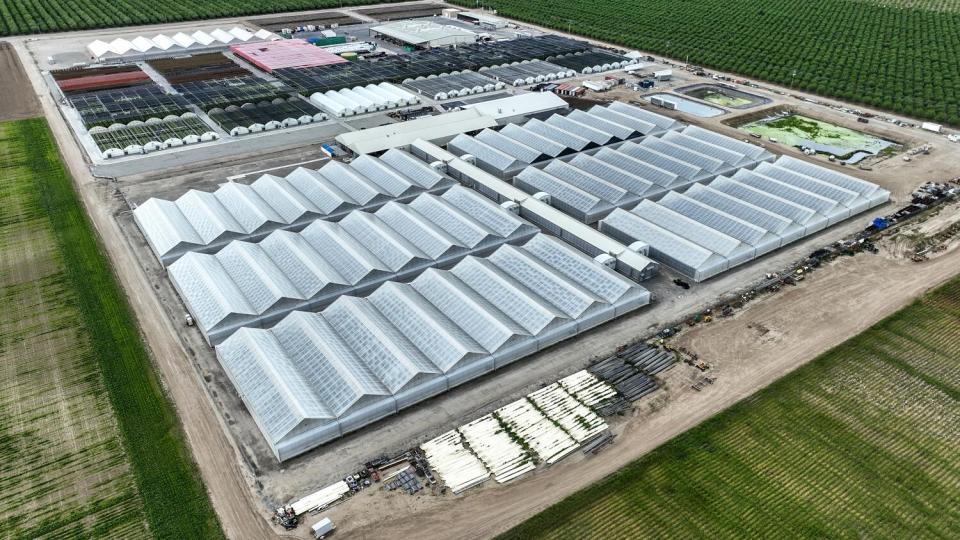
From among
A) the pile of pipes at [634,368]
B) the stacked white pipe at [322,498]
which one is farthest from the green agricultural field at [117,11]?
the pile of pipes at [634,368]

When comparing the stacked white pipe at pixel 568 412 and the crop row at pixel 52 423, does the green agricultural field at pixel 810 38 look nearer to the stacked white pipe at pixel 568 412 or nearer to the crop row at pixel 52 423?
the stacked white pipe at pixel 568 412

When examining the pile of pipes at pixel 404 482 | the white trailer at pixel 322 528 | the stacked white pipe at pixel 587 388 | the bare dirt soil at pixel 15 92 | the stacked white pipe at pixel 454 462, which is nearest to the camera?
the white trailer at pixel 322 528

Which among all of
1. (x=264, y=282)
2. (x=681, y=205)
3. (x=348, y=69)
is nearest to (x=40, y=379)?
(x=264, y=282)

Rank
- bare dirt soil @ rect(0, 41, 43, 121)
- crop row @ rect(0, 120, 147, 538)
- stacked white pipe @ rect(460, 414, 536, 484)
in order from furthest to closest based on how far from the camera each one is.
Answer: bare dirt soil @ rect(0, 41, 43, 121) < stacked white pipe @ rect(460, 414, 536, 484) < crop row @ rect(0, 120, 147, 538)

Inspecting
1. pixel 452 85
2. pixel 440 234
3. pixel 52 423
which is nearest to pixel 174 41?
pixel 452 85

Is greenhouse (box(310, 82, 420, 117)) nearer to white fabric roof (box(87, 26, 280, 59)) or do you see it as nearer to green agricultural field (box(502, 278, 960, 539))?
white fabric roof (box(87, 26, 280, 59))

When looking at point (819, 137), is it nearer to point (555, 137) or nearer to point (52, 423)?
point (555, 137)

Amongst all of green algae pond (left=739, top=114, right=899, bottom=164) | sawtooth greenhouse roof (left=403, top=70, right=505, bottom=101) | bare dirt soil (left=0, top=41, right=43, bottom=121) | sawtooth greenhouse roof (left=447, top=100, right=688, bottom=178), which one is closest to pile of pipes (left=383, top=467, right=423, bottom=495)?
sawtooth greenhouse roof (left=447, top=100, right=688, bottom=178)
